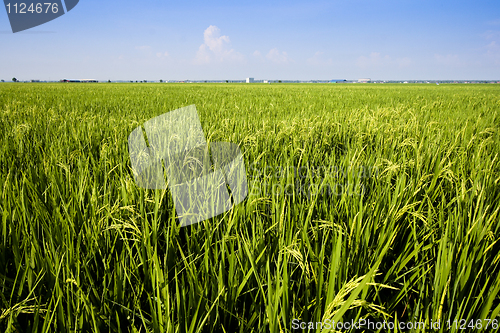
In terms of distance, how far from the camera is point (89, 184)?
1.72 meters

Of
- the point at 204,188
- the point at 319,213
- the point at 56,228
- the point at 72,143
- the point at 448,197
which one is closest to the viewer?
the point at 56,228

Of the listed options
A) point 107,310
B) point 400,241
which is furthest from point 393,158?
point 107,310

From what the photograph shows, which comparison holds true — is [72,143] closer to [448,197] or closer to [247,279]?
[247,279]

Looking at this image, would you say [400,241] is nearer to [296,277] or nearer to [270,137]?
[296,277]

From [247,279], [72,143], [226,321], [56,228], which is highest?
[72,143]

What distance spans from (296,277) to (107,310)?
77 cm

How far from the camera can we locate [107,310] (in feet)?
2.94

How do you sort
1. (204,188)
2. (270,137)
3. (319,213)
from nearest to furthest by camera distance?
(319,213) < (204,188) < (270,137)

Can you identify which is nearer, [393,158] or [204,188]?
[204,188]

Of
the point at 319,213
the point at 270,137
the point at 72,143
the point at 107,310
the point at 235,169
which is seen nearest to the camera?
the point at 107,310

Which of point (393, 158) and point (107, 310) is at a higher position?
point (393, 158)

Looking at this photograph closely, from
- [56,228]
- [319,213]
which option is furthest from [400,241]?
[56,228]

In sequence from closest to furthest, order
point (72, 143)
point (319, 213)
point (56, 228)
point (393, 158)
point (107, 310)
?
point (107, 310)
point (56, 228)
point (319, 213)
point (393, 158)
point (72, 143)

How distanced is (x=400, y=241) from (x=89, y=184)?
198 centimetres
